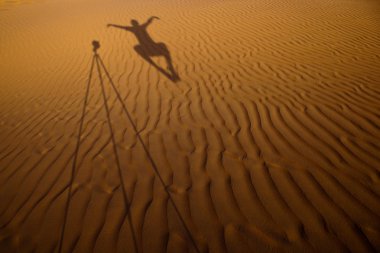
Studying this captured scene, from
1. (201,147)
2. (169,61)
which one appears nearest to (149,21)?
(169,61)

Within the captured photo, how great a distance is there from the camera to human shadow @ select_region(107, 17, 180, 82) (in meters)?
5.53

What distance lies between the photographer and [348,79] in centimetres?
444

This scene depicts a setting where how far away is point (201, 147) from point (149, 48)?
15.4 feet

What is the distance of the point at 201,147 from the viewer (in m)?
3.18

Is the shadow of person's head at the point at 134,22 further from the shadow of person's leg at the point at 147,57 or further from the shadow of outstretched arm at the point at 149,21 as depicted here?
the shadow of person's leg at the point at 147,57

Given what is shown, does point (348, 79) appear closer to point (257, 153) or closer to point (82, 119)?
point (257, 153)

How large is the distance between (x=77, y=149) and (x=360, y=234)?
137 inches

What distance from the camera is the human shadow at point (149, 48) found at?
18.1 feet

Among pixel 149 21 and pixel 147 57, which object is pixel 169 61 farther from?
pixel 149 21

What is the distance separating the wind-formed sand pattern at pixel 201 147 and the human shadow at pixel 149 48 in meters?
0.11

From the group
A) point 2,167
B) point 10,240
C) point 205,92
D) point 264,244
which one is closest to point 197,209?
point 264,244

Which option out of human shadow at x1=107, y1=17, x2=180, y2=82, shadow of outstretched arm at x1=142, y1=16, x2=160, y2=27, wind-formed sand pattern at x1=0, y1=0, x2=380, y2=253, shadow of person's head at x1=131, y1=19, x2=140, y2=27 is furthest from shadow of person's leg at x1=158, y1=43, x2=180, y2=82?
shadow of person's head at x1=131, y1=19, x2=140, y2=27

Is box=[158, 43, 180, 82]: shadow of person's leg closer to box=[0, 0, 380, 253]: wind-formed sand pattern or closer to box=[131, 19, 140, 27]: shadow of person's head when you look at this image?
box=[0, 0, 380, 253]: wind-formed sand pattern

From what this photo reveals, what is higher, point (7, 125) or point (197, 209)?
point (7, 125)
